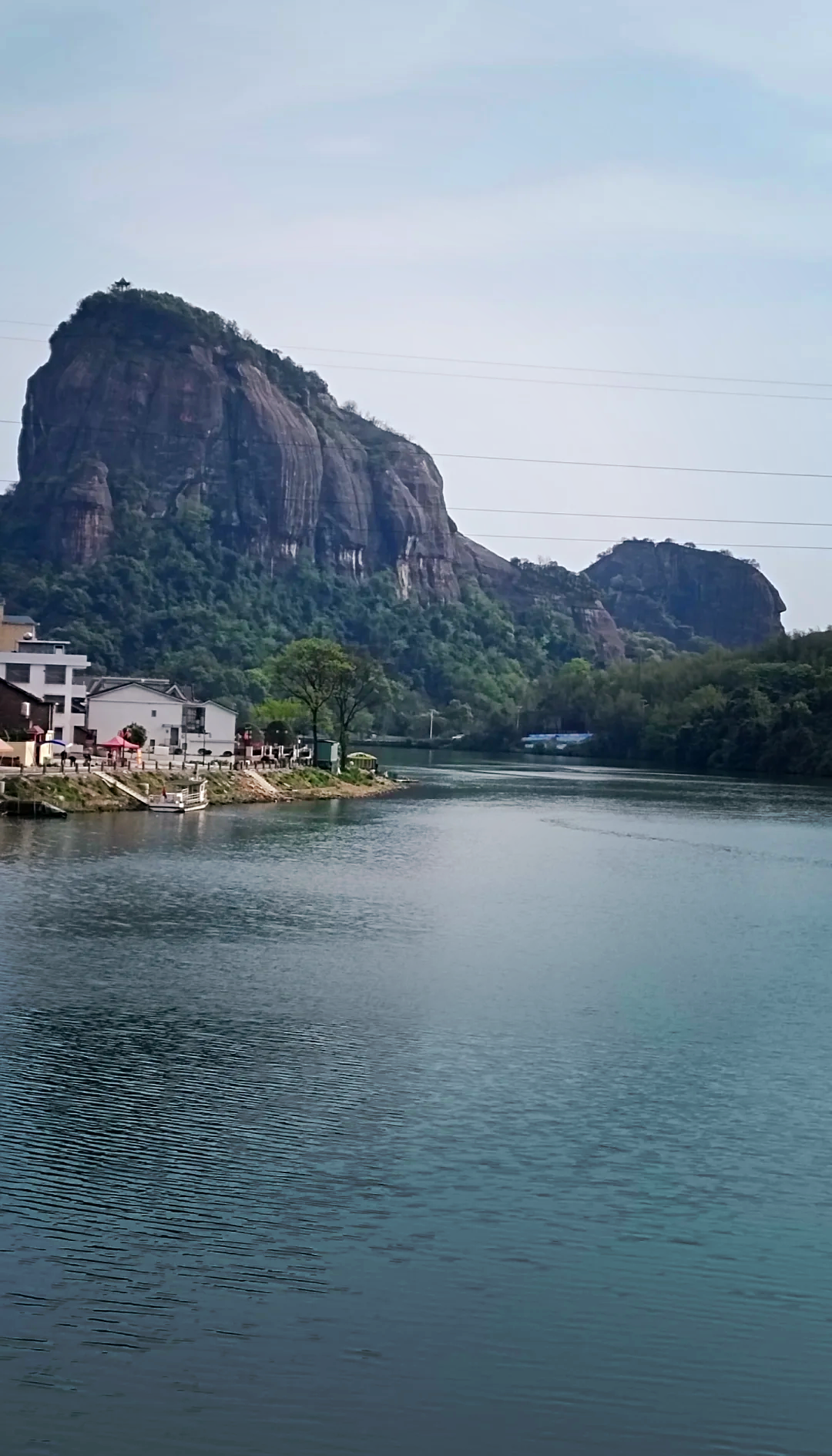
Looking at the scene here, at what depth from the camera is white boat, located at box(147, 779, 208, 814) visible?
53.8 m

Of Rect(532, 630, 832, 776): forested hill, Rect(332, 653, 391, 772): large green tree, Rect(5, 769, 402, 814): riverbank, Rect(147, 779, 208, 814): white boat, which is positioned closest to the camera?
Rect(5, 769, 402, 814): riverbank

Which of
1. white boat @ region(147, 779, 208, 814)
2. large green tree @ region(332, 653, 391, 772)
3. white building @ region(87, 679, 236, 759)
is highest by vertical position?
large green tree @ region(332, 653, 391, 772)

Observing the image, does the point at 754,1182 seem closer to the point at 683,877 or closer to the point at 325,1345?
the point at 325,1345

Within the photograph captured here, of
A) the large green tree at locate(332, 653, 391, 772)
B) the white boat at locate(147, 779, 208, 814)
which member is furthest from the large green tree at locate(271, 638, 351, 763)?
the white boat at locate(147, 779, 208, 814)

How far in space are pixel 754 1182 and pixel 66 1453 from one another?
7367 millimetres

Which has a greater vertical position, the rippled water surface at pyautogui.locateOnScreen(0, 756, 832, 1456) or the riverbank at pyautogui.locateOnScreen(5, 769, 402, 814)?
the riverbank at pyautogui.locateOnScreen(5, 769, 402, 814)

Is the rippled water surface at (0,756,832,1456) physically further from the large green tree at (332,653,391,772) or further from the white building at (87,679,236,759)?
the large green tree at (332,653,391,772)

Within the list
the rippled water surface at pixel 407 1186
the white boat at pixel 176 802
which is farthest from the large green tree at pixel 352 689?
the rippled water surface at pixel 407 1186

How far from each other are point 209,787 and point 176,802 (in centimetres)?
605

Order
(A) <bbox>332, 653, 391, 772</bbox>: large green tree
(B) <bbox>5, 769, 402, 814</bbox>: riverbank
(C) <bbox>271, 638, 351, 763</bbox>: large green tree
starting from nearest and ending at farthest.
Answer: (B) <bbox>5, 769, 402, 814</bbox>: riverbank → (C) <bbox>271, 638, 351, 763</bbox>: large green tree → (A) <bbox>332, 653, 391, 772</bbox>: large green tree

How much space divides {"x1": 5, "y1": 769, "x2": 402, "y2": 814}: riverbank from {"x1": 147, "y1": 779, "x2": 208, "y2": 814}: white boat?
44 centimetres

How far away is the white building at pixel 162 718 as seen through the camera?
256 feet

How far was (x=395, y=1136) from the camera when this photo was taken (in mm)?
15039

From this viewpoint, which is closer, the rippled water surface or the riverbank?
the rippled water surface
